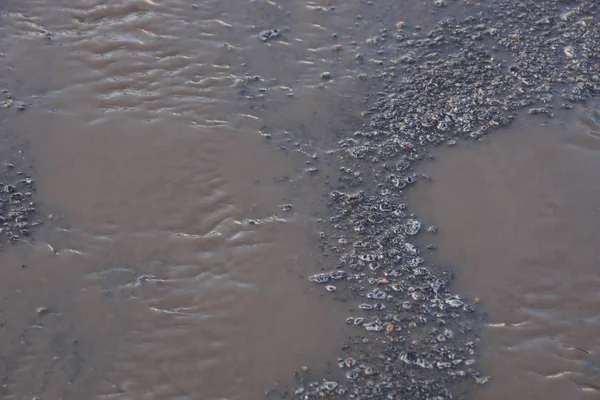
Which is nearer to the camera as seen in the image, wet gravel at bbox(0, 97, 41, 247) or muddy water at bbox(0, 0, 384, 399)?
muddy water at bbox(0, 0, 384, 399)

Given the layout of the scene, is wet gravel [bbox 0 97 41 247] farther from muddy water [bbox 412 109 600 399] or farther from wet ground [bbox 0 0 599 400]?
muddy water [bbox 412 109 600 399]

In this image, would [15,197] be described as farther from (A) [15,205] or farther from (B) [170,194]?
(B) [170,194]

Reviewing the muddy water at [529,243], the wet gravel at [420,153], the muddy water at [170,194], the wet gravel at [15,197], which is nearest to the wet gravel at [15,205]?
the wet gravel at [15,197]

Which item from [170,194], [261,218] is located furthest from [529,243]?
[170,194]

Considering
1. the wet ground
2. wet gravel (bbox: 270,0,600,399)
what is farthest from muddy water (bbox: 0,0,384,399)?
wet gravel (bbox: 270,0,600,399)

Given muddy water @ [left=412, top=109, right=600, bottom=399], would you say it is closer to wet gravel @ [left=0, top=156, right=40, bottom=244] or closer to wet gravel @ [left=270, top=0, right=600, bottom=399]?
wet gravel @ [left=270, top=0, right=600, bottom=399]

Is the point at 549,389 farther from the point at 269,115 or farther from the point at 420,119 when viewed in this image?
the point at 269,115
